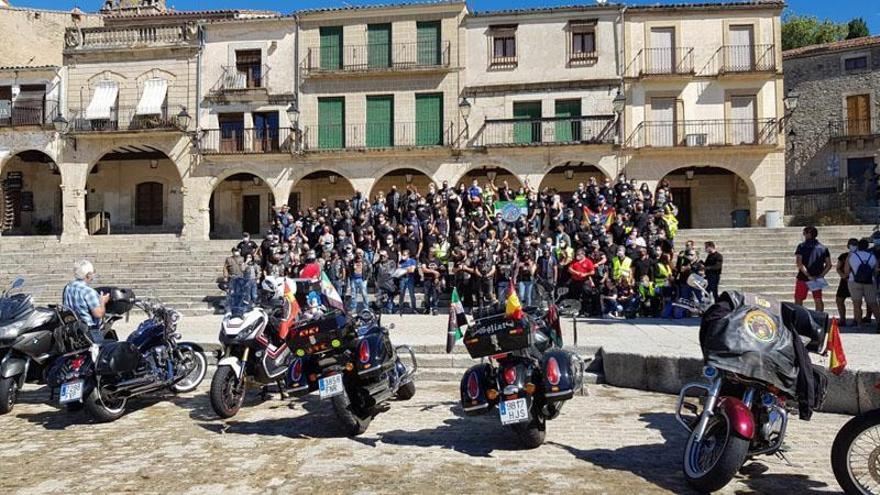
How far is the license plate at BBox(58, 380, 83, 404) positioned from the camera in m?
6.47

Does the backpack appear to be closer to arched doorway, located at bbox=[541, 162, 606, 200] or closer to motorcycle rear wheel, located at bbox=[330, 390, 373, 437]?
motorcycle rear wheel, located at bbox=[330, 390, 373, 437]

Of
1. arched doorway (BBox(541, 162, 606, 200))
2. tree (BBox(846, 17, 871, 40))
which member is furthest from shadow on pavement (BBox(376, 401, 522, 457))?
tree (BBox(846, 17, 871, 40))

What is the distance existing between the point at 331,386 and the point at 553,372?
202 cm

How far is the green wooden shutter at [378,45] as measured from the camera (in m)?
26.0

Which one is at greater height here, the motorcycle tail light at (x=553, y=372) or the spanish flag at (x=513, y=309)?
the spanish flag at (x=513, y=309)

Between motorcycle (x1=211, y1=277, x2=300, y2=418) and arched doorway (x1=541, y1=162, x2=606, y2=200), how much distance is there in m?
19.9

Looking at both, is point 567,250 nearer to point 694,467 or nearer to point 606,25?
point 694,467

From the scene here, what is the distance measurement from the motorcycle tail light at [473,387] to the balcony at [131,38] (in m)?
25.5

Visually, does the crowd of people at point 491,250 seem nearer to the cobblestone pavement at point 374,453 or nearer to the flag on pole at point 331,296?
the flag on pole at point 331,296

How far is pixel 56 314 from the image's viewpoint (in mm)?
Answer: 7566

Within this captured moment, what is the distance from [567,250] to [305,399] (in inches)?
326

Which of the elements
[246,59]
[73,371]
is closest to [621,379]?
[73,371]

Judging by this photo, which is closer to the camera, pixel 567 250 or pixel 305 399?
pixel 305 399

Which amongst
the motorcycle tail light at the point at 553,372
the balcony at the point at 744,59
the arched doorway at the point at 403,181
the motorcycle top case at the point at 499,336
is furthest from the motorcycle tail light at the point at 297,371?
the balcony at the point at 744,59
